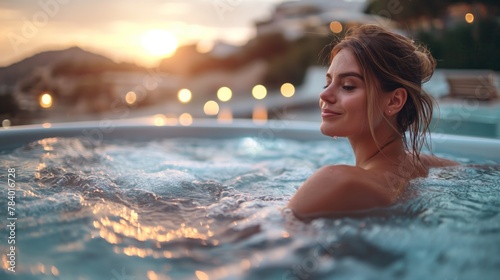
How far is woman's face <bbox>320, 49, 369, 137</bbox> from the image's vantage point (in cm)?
151

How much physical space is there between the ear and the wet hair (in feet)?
0.05

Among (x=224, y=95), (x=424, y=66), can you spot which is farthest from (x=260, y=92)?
(x=424, y=66)

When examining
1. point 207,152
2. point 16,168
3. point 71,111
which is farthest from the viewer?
point 71,111

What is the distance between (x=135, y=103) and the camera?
31.2 feet

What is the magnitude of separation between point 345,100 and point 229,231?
57 cm

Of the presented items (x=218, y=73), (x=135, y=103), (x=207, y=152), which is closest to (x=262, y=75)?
(x=218, y=73)

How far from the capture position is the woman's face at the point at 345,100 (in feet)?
4.97

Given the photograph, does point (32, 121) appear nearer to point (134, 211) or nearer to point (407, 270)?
point (134, 211)

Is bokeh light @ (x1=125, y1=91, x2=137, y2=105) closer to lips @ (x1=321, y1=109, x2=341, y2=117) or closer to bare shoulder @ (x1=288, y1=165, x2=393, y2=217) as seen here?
lips @ (x1=321, y1=109, x2=341, y2=117)

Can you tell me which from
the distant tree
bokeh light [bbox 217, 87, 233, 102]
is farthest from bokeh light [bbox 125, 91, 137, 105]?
the distant tree

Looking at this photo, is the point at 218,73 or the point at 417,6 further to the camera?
the point at 218,73

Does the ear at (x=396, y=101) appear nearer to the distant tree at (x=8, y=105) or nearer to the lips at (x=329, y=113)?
the lips at (x=329, y=113)

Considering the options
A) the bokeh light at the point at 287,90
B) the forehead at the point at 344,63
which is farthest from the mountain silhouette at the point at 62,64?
the forehead at the point at 344,63

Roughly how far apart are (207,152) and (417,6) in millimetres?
9158
